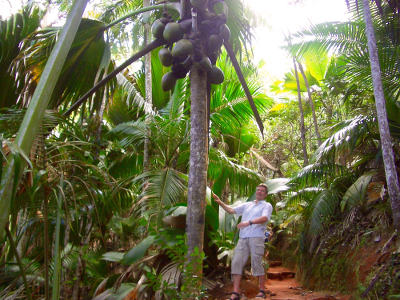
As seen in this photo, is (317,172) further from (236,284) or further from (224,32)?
(224,32)

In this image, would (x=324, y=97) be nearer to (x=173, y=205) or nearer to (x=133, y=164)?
(x=133, y=164)

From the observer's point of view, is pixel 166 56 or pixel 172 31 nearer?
pixel 172 31

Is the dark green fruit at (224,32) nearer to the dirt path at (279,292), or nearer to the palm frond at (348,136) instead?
the dirt path at (279,292)

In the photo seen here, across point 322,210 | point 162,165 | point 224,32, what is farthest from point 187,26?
point 322,210

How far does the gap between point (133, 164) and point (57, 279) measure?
474 cm

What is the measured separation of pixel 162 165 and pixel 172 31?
341cm


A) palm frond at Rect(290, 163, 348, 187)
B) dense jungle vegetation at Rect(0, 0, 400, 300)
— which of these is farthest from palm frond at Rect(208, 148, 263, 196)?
palm frond at Rect(290, 163, 348, 187)

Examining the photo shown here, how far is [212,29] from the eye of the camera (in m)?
3.43

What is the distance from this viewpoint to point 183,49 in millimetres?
3209

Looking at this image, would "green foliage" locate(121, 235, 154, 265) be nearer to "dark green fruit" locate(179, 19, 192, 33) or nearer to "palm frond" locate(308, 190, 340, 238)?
"dark green fruit" locate(179, 19, 192, 33)

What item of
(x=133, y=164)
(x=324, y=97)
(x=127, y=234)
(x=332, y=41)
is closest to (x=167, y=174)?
(x=127, y=234)

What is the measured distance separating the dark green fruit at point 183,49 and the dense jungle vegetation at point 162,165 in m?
0.02

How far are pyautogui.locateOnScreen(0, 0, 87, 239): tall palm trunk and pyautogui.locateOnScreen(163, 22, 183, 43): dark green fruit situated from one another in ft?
3.71

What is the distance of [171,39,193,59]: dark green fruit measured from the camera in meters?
3.21
